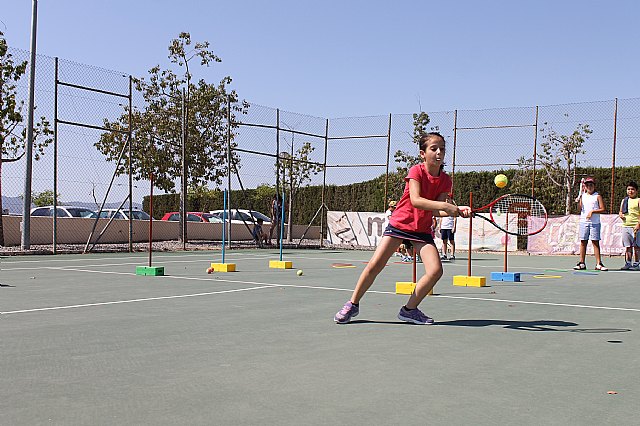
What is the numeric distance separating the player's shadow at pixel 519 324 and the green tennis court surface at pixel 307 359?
3 centimetres

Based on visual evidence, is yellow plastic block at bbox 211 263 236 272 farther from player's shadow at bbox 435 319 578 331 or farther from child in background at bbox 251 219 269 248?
child in background at bbox 251 219 269 248

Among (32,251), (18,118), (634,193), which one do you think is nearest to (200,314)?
(634,193)

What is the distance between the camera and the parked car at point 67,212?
24.0 metres

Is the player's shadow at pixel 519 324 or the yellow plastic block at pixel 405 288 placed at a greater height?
the yellow plastic block at pixel 405 288

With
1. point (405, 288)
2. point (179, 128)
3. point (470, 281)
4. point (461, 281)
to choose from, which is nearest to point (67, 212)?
point (179, 128)

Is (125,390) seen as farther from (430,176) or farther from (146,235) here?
(146,235)

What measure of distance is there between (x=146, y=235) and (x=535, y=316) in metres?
21.1

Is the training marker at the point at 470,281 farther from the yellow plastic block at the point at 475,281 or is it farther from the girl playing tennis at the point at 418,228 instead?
the girl playing tennis at the point at 418,228

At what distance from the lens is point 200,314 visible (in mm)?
6699

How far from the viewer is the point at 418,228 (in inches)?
245

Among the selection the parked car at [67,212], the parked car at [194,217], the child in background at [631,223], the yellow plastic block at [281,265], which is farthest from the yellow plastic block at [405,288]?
the parked car at [194,217]

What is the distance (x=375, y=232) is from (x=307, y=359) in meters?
22.1

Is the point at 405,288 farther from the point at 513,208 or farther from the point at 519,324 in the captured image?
the point at 513,208

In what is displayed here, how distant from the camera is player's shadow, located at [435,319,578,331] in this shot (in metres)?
6.13
